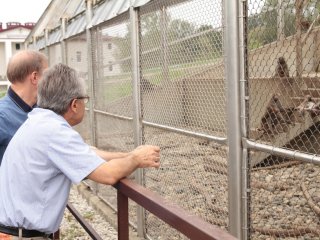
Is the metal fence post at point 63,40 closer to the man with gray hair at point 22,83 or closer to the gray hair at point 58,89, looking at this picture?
the man with gray hair at point 22,83

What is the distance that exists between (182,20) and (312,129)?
3.72 m

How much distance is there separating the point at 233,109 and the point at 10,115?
5.06ft

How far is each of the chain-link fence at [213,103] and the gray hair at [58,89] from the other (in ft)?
2.31

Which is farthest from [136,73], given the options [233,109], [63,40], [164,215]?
[63,40]

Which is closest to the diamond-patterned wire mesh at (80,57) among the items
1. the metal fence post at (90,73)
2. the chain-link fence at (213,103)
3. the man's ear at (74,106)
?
the chain-link fence at (213,103)

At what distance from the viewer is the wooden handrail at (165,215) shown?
55.0 inches

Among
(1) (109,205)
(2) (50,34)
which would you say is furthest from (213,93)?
(2) (50,34)

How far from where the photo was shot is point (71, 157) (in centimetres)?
218

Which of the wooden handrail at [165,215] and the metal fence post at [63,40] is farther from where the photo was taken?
the metal fence post at [63,40]

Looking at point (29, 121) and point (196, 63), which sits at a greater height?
point (196, 63)

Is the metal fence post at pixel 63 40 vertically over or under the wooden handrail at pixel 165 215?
over

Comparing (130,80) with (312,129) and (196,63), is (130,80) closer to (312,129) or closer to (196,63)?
(196,63)

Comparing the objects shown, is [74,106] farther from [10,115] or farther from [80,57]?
[80,57]

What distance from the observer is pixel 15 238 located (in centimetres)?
237
